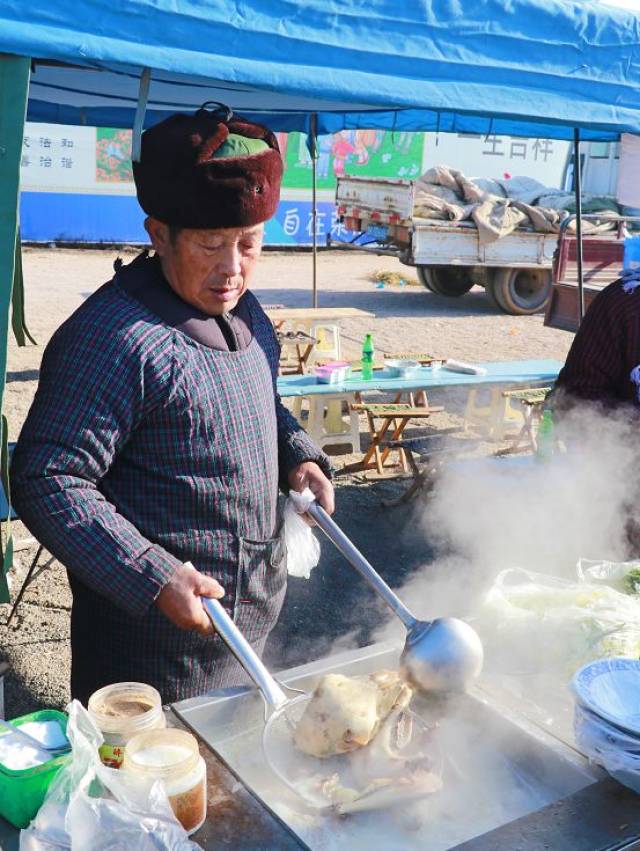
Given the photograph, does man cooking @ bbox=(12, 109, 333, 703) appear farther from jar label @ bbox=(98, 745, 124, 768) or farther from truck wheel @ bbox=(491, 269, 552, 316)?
truck wheel @ bbox=(491, 269, 552, 316)

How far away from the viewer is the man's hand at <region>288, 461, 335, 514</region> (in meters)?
2.07

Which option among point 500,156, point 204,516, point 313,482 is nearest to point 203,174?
point 204,516

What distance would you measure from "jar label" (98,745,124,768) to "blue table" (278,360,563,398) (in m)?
4.71

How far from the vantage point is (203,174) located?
1643 millimetres

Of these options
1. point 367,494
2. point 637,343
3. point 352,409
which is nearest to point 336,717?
point 637,343

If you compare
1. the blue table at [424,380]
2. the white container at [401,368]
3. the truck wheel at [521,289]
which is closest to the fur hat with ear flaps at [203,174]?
the blue table at [424,380]

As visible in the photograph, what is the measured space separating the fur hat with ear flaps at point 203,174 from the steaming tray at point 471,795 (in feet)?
2.99

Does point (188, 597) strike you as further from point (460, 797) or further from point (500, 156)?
point (500, 156)

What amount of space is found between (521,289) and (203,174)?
11.6m

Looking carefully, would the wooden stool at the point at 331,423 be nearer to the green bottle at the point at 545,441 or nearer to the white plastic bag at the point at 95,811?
the green bottle at the point at 545,441

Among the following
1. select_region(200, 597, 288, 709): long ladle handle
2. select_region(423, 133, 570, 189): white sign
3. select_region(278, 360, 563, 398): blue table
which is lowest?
select_region(278, 360, 563, 398): blue table

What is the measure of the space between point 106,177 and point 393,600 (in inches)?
566

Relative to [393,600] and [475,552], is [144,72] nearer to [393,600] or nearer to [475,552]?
[393,600]

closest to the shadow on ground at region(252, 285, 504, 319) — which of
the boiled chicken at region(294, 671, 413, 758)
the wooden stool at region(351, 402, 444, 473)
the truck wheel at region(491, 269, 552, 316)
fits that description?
the truck wheel at region(491, 269, 552, 316)
